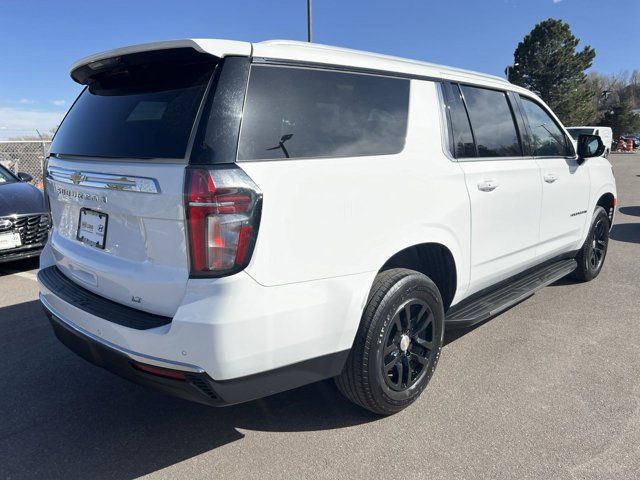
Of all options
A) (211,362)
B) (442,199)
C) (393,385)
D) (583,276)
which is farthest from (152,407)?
(583,276)

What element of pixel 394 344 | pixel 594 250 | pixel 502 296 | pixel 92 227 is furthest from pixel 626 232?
pixel 92 227

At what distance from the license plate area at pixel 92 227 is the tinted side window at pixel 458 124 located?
6.72 feet

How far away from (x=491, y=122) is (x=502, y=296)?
4.13 feet

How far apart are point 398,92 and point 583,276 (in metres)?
3.50

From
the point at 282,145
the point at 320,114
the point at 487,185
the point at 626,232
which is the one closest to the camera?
the point at 282,145

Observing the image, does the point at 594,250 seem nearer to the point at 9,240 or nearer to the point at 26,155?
the point at 9,240

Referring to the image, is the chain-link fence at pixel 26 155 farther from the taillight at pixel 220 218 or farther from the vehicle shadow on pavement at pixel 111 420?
the taillight at pixel 220 218

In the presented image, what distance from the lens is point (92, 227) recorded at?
8.38 feet

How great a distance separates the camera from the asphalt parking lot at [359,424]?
247cm

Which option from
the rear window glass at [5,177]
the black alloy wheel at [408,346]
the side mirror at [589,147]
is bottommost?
the black alloy wheel at [408,346]

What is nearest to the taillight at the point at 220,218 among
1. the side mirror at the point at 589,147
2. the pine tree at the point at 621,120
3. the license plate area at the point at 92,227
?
the license plate area at the point at 92,227

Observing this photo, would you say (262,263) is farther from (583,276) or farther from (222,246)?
(583,276)

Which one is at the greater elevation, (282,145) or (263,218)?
(282,145)

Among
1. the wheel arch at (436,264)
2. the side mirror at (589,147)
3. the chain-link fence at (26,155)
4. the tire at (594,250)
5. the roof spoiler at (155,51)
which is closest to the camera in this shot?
the roof spoiler at (155,51)
